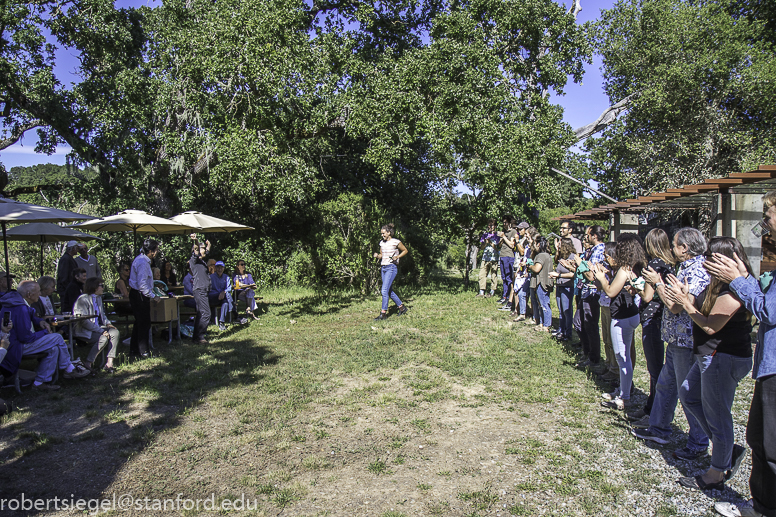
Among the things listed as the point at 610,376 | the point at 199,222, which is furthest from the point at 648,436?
the point at 199,222

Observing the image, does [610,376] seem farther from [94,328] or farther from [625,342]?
[94,328]

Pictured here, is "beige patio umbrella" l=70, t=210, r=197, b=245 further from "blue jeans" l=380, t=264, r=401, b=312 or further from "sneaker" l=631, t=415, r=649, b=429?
"sneaker" l=631, t=415, r=649, b=429

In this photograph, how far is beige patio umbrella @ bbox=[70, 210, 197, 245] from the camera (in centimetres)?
844

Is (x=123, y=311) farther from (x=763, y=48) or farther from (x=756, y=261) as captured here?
(x=763, y=48)

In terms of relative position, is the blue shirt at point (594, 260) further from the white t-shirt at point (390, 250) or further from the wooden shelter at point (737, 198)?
the white t-shirt at point (390, 250)

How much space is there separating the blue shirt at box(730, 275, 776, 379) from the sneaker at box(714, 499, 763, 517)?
0.83m

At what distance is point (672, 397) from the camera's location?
13.0 feet

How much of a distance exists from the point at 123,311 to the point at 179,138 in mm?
5524

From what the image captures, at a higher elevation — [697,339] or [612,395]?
[697,339]

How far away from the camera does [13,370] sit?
17.2ft

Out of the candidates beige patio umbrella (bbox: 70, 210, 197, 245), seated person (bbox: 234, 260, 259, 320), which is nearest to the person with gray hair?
beige patio umbrella (bbox: 70, 210, 197, 245)

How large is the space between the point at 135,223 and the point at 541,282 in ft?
23.5

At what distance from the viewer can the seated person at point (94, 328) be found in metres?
6.27

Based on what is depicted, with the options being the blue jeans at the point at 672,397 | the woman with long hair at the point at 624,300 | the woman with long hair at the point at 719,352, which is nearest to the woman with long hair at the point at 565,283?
the woman with long hair at the point at 624,300
